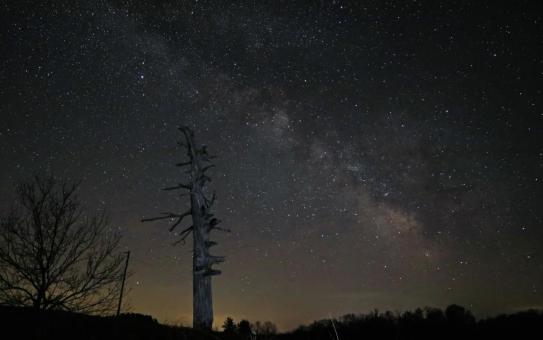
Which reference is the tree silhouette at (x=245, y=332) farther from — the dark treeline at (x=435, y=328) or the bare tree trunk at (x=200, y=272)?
the bare tree trunk at (x=200, y=272)

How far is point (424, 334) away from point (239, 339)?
488 centimetres

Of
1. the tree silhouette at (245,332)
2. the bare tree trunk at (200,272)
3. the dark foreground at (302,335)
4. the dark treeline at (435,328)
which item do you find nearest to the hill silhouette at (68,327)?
the dark foreground at (302,335)

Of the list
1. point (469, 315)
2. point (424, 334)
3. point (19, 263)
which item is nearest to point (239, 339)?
point (424, 334)

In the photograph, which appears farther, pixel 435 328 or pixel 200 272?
pixel 200 272

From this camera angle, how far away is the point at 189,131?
53.6 feet

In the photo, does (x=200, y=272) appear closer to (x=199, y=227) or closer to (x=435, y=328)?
(x=199, y=227)

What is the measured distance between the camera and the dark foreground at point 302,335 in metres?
2.97

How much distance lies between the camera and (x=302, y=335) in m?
9.48

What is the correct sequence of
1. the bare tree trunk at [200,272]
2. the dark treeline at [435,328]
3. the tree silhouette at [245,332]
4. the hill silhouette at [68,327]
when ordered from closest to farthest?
the hill silhouette at [68,327], the tree silhouette at [245,332], the dark treeline at [435,328], the bare tree trunk at [200,272]

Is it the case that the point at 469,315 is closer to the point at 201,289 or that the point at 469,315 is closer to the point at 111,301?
the point at 201,289

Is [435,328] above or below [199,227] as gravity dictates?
below

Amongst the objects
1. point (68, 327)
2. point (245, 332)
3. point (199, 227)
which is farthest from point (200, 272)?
point (68, 327)

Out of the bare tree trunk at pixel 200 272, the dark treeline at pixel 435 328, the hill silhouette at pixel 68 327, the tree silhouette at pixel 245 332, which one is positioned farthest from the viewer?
the bare tree trunk at pixel 200 272

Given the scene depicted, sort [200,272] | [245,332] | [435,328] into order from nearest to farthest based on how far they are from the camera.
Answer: [245,332], [435,328], [200,272]
